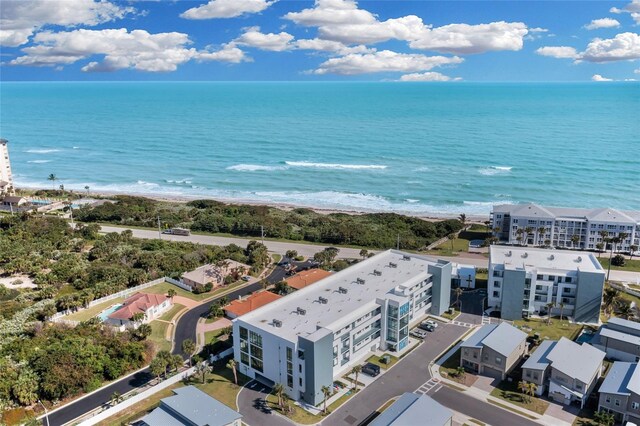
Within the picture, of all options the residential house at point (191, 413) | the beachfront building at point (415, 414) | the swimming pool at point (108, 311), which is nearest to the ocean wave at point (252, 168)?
the swimming pool at point (108, 311)

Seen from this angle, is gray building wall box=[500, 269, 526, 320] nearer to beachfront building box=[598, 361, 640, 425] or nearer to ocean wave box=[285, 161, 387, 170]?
beachfront building box=[598, 361, 640, 425]

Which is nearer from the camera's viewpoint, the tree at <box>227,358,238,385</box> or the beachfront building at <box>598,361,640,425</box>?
the beachfront building at <box>598,361,640,425</box>

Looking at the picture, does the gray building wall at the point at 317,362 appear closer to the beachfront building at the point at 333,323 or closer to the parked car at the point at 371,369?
the beachfront building at the point at 333,323

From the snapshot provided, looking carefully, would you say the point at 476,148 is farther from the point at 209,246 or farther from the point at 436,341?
Result: the point at 436,341

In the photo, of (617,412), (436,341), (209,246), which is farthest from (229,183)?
(617,412)

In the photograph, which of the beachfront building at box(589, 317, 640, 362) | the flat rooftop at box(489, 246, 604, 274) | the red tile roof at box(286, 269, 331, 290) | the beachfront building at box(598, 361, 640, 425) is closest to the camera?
the beachfront building at box(598, 361, 640, 425)

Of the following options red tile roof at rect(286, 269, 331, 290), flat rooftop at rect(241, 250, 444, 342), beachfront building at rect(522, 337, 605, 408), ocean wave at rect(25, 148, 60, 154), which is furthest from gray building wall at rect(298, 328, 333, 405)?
ocean wave at rect(25, 148, 60, 154)
